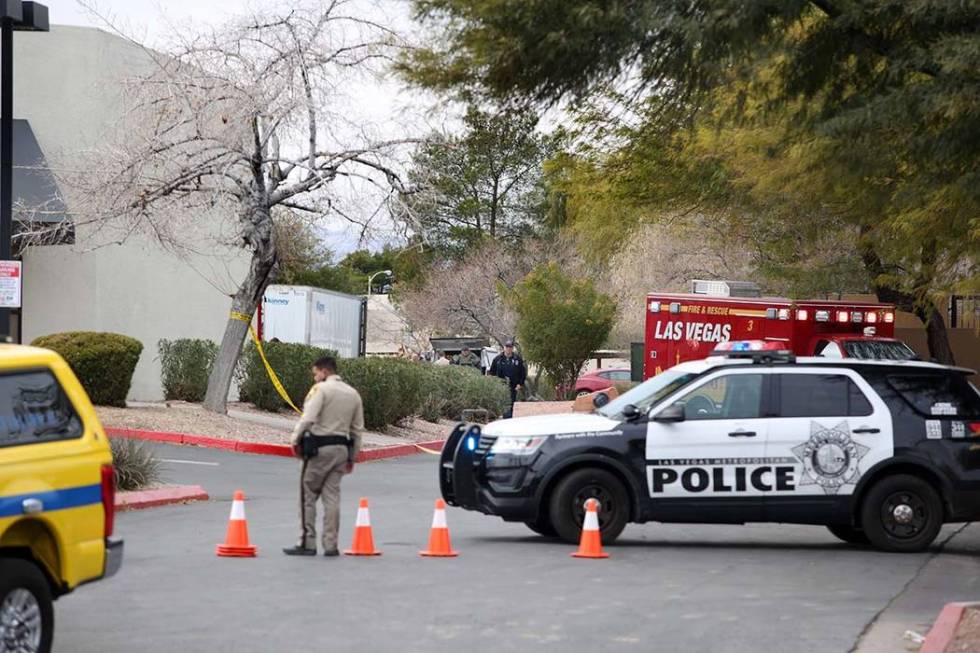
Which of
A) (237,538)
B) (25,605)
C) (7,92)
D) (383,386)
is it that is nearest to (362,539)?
(237,538)

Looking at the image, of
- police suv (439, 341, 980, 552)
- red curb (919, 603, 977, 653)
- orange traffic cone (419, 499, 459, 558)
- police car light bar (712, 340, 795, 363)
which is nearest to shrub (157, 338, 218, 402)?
police suv (439, 341, 980, 552)

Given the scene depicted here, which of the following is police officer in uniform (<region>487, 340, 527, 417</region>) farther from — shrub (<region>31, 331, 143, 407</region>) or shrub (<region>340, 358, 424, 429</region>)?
shrub (<region>31, 331, 143, 407</region>)

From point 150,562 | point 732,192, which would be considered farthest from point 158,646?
point 732,192

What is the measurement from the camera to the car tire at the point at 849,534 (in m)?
14.7

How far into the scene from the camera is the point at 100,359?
82.2 ft

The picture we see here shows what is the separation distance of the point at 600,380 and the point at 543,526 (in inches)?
1261

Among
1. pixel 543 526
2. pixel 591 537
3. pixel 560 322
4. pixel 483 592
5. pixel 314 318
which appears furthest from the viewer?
pixel 560 322

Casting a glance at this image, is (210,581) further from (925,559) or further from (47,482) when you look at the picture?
(925,559)

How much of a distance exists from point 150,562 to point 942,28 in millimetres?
7291

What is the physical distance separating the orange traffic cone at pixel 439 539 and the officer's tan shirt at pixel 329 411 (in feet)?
2.88

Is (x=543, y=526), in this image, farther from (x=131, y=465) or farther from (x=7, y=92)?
(x=7, y=92)

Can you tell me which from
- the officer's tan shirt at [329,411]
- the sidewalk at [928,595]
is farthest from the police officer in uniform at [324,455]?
the sidewalk at [928,595]

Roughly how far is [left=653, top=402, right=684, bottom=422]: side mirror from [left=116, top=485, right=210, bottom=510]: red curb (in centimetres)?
582

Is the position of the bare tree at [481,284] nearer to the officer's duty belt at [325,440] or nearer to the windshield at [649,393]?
the windshield at [649,393]
